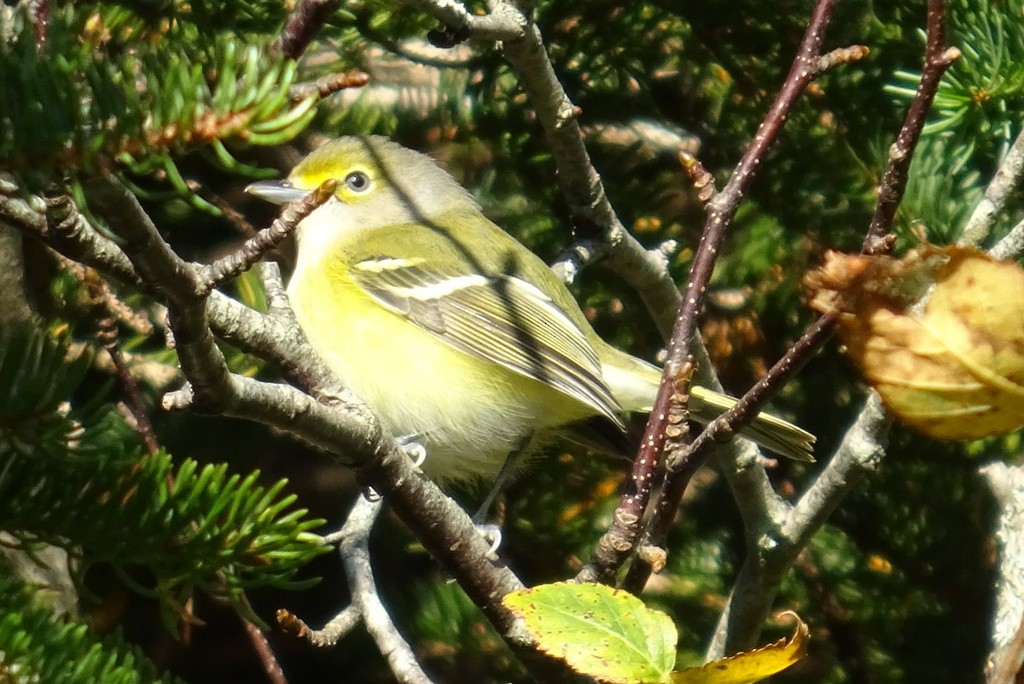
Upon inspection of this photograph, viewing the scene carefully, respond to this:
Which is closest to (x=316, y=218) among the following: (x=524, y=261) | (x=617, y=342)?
(x=524, y=261)

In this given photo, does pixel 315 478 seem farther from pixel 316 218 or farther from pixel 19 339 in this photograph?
pixel 19 339

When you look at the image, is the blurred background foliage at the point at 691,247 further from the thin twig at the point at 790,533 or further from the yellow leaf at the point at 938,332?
the yellow leaf at the point at 938,332

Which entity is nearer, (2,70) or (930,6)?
(2,70)

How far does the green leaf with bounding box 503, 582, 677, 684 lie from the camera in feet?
3.73

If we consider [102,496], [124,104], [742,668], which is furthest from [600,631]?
[102,496]

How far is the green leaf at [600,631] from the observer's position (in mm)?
1137

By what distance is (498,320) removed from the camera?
2.98 metres

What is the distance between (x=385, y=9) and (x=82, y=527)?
137 centimetres

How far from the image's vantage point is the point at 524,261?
305 cm

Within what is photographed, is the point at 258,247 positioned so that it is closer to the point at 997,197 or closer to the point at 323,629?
the point at 323,629

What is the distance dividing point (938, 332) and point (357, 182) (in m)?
2.65

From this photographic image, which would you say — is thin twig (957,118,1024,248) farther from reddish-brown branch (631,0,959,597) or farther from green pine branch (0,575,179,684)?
green pine branch (0,575,179,684)

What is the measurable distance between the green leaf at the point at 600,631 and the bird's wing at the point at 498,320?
141cm

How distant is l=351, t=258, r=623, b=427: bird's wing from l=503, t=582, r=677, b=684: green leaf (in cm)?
141
